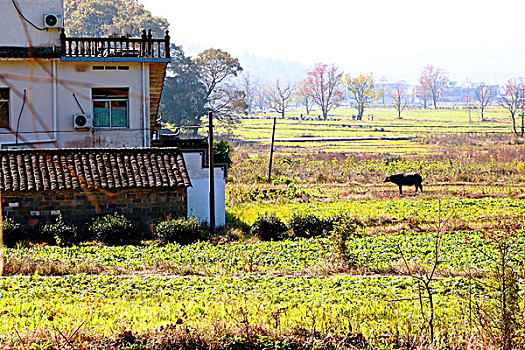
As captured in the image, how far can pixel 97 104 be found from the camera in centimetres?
2981

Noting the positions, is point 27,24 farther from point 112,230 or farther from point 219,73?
point 219,73

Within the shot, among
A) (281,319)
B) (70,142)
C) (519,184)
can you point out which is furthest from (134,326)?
(519,184)

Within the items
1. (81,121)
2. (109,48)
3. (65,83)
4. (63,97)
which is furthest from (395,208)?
(65,83)

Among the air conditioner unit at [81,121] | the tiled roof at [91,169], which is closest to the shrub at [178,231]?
the tiled roof at [91,169]

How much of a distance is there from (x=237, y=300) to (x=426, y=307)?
359 centimetres

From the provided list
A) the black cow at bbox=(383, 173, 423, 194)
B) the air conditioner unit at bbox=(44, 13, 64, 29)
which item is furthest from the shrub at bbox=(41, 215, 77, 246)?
the black cow at bbox=(383, 173, 423, 194)

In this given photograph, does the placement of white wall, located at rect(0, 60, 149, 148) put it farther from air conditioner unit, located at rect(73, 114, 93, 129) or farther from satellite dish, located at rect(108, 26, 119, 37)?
satellite dish, located at rect(108, 26, 119, 37)

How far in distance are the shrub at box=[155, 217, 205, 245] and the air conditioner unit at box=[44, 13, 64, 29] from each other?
39.6ft

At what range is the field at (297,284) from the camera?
10234mm

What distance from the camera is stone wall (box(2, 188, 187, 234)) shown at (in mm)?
22172

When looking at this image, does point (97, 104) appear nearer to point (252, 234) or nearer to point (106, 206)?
point (106, 206)

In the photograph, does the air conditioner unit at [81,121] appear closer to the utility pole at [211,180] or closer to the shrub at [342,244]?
the utility pole at [211,180]

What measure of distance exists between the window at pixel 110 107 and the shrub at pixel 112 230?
8.81 m

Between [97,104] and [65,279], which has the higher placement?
[97,104]
